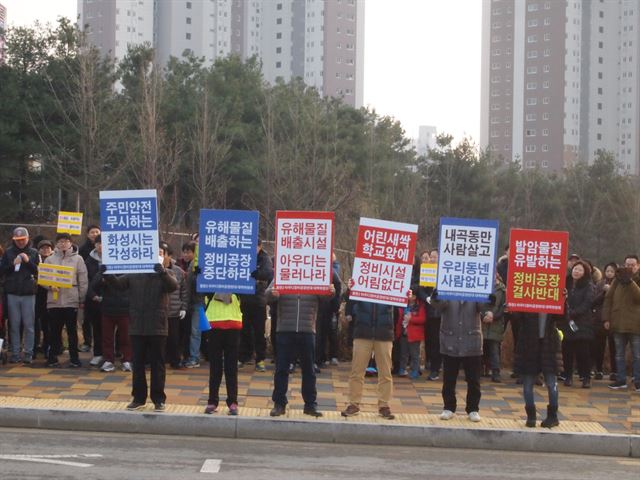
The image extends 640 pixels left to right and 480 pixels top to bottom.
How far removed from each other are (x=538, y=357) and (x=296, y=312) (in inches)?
112

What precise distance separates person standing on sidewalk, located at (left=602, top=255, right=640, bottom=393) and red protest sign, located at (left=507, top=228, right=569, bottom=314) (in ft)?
14.9

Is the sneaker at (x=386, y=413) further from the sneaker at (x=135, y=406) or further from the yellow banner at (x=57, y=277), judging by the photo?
the yellow banner at (x=57, y=277)

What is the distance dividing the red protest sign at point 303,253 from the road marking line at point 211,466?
3046 millimetres

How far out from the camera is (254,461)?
10.5m

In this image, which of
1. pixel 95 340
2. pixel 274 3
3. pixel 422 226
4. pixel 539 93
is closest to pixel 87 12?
pixel 274 3

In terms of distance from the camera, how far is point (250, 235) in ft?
42.6

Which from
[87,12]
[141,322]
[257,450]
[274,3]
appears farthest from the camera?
[274,3]

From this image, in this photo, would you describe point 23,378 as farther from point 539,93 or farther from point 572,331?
point 539,93

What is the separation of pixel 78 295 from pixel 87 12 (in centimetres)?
11583

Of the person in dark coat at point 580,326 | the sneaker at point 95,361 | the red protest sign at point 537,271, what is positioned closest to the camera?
the red protest sign at point 537,271

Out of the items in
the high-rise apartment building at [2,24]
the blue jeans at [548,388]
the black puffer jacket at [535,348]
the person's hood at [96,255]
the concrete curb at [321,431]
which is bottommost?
the concrete curb at [321,431]

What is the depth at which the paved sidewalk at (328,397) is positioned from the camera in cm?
1316

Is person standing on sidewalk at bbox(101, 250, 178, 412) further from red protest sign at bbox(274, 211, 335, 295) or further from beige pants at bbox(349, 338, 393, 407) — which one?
beige pants at bbox(349, 338, 393, 407)

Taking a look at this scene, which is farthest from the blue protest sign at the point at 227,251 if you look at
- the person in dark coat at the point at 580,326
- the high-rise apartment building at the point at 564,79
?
the high-rise apartment building at the point at 564,79
